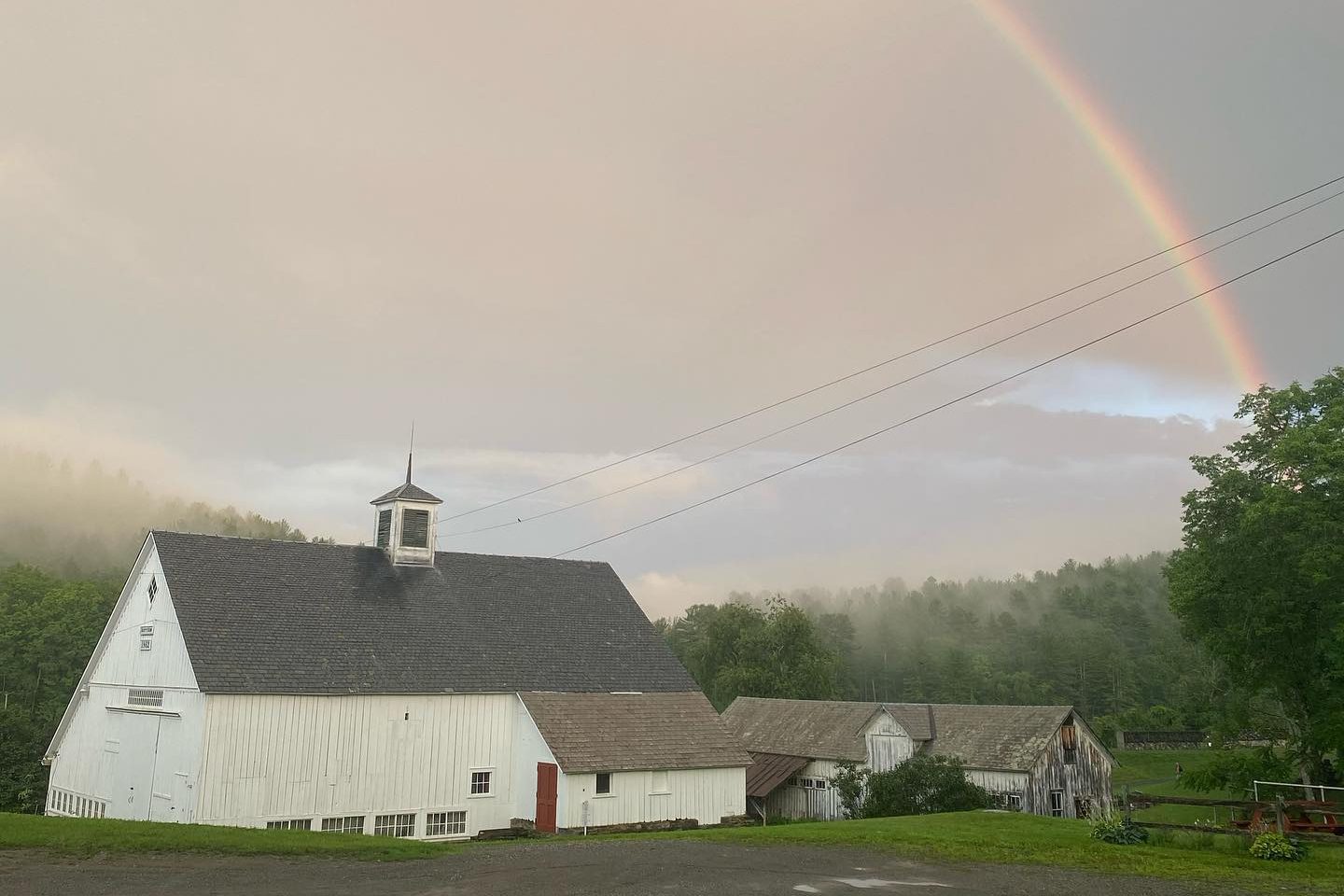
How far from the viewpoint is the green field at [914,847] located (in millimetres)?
16438

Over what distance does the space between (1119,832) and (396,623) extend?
22863 millimetres

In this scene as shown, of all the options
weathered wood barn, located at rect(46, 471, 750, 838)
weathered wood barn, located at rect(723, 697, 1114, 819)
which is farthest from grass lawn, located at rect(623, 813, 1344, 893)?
weathered wood barn, located at rect(723, 697, 1114, 819)

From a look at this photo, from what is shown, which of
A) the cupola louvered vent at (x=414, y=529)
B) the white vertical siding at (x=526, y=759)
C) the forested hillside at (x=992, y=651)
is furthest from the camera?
the forested hillside at (x=992, y=651)

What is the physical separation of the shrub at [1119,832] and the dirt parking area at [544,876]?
3.84 m

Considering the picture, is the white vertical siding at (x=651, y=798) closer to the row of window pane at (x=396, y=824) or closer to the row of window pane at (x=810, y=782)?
the row of window pane at (x=396, y=824)

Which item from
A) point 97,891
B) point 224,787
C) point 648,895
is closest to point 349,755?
point 224,787

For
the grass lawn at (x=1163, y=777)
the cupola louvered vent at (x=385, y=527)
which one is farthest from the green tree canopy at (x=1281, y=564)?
the cupola louvered vent at (x=385, y=527)

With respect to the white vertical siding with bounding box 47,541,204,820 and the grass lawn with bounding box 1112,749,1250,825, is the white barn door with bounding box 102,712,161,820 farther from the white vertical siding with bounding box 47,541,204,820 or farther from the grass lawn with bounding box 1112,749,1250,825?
the grass lawn with bounding box 1112,749,1250,825

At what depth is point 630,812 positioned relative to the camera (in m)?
30.5

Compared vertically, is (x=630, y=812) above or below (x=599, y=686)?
below

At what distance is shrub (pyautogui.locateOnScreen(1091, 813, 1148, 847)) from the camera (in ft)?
65.3

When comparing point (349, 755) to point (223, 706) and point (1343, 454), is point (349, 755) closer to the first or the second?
point (223, 706)

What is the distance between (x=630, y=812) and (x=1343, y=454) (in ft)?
81.6

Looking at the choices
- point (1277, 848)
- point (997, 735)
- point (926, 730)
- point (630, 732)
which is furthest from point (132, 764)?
point (997, 735)
